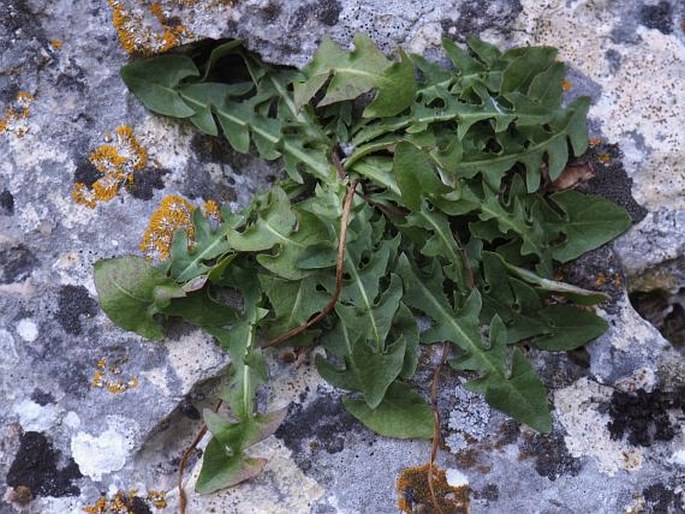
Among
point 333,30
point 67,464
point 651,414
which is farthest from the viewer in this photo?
point 333,30

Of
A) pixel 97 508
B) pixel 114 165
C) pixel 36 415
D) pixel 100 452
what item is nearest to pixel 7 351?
pixel 36 415

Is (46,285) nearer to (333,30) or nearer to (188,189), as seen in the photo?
(188,189)

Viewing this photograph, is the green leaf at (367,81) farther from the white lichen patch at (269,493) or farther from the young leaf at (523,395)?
the white lichen patch at (269,493)

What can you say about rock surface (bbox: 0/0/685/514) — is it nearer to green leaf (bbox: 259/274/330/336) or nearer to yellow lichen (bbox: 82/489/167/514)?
yellow lichen (bbox: 82/489/167/514)

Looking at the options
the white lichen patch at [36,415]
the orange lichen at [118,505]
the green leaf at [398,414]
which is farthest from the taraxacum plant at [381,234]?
the white lichen patch at [36,415]

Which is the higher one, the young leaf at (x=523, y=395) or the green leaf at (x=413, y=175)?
the green leaf at (x=413, y=175)

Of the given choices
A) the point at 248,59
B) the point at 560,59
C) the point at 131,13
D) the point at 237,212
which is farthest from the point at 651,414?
the point at 131,13
